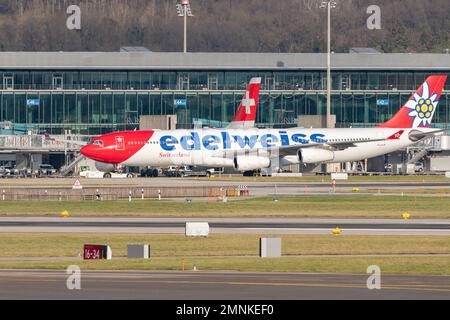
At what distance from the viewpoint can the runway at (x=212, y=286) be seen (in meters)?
36.3

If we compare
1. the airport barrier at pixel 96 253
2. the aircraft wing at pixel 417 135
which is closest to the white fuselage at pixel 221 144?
the aircraft wing at pixel 417 135

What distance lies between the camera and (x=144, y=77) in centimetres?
16400

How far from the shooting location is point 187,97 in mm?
163625

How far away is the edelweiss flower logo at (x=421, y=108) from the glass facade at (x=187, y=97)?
31754 millimetres

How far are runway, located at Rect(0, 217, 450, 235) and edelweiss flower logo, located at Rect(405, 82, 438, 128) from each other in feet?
193

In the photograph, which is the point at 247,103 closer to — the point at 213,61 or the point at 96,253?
the point at 213,61

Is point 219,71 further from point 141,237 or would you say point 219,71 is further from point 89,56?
point 141,237

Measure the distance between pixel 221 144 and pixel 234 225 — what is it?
56.4 m

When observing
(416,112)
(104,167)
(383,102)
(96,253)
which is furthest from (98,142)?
(96,253)

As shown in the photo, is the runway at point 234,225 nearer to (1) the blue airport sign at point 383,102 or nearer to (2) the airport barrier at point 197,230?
(2) the airport barrier at point 197,230

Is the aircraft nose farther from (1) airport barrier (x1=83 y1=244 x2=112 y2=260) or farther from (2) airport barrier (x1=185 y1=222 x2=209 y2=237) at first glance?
(1) airport barrier (x1=83 y1=244 x2=112 y2=260)

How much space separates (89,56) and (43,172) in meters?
26.1
